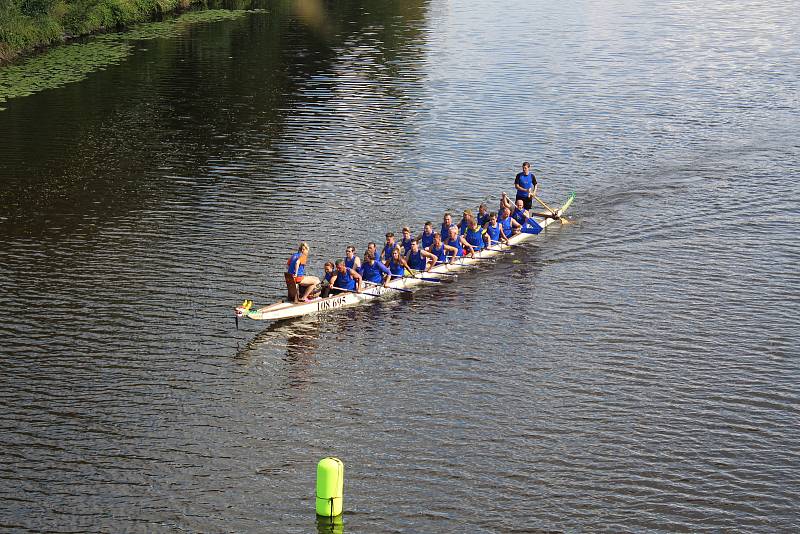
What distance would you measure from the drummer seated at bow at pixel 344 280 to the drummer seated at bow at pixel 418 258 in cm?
230

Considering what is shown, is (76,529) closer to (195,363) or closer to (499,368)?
(195,363)

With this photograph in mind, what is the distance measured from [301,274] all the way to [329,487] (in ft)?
29.8

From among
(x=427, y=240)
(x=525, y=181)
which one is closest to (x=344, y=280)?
(x=427, y=240)

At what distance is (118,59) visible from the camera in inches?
2221

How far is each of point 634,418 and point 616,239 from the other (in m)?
11.3

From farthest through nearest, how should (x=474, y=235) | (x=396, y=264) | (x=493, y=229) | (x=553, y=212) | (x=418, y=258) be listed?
(x=553, y=212), (x=493, y=229), (x=474, y=235), (x=418, y=258), (x=396, y=264)

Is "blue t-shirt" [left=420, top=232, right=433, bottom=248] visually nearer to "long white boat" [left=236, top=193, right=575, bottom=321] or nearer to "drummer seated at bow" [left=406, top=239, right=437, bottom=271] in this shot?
"drummer seated at bow" [left=406, top=239, right=437, bottom=271]

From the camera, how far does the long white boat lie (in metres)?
24.6

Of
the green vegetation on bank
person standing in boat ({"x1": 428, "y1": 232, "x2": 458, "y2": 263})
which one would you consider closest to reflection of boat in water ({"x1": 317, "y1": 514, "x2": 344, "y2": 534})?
person standing in boat ({"x1": 428, "y1": 232, "x2": 458, "y2": 263})

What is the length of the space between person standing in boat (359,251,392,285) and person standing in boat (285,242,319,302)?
1.84 metres

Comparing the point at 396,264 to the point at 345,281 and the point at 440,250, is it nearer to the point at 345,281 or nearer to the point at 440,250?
the point at 440,250

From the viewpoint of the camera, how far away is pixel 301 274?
2539 centimetres

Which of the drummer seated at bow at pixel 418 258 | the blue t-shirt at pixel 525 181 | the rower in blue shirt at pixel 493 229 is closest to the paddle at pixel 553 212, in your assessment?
the blue t-shirt at pixel 525 181

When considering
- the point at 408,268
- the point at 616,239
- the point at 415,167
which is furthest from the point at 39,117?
the point at 616,239
